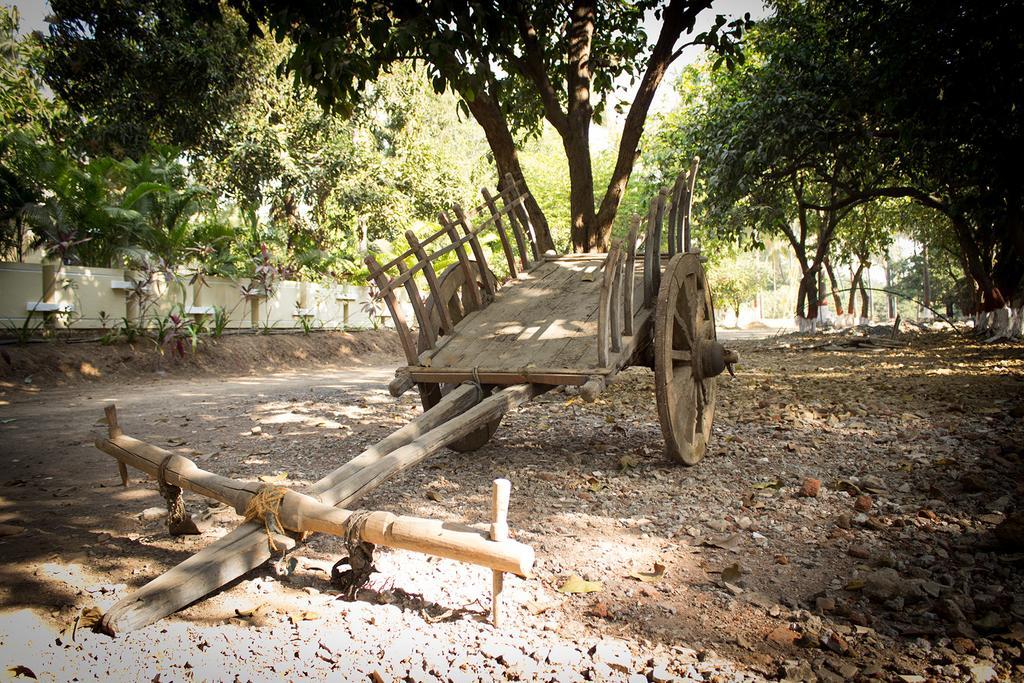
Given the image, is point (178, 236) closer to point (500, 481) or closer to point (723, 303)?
point (500, 481)

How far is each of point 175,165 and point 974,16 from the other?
42.8 feet

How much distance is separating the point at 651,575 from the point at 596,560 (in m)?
0.27

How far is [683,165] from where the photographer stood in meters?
15.1

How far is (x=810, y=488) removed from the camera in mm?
3705

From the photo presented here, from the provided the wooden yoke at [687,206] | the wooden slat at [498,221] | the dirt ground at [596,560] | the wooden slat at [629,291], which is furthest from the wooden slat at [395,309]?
the wooden yoke at [687,206]

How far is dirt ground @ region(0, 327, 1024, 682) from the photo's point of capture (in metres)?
2.12

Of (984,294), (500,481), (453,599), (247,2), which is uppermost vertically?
(247,2)

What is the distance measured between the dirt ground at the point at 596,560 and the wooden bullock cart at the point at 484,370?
0.83 feet

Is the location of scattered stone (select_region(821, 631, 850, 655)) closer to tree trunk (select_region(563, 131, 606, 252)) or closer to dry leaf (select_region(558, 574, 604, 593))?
dry leaf (select_region(558, 574, 604, 593))

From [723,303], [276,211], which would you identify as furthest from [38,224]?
[723,303]

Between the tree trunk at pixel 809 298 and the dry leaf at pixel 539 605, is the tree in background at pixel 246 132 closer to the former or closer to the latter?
the dry leaf at pixel 539 605

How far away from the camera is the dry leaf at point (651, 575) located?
2.68m

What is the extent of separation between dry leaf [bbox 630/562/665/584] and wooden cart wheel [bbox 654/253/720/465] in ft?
4.21

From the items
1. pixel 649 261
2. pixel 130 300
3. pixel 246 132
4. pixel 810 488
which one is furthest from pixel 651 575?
pixel 246 132
